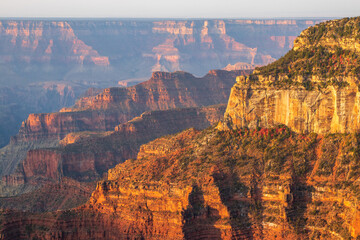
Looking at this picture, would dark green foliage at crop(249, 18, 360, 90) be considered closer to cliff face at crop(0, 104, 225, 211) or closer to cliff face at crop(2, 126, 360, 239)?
cliff face at crop(2, 126, 360, 239)

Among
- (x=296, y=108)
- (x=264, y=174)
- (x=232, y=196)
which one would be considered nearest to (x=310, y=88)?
(x=296, y=108)

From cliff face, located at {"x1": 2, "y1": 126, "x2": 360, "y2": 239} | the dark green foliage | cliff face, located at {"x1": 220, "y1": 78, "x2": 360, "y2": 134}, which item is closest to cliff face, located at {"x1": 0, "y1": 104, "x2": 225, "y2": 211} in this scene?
cliff face, located at {"x1": 2, "y1": 126, "x2": 360, "y2": 239}

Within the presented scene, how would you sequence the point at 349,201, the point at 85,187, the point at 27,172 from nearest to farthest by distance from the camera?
1. the point at 349,201
2. the point at 85,187
3. the point at 27,172

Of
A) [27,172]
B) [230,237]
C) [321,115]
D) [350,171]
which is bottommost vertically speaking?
[230,237]

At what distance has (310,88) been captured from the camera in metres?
77.7

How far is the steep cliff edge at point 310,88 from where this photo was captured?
75750 mm

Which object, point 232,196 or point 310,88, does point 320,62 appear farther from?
point 232,196

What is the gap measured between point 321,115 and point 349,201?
1090 centimetres

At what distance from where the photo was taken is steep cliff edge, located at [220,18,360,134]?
75.8m

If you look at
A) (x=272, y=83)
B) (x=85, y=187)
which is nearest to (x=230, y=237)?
(x=272, y=83)

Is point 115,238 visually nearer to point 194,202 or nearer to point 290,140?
point 194,202

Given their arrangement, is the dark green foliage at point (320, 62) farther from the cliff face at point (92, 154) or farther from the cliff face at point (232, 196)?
the cliff face at point (92, 154)

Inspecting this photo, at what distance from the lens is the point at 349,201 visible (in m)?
69.1

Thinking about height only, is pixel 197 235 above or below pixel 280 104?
below
